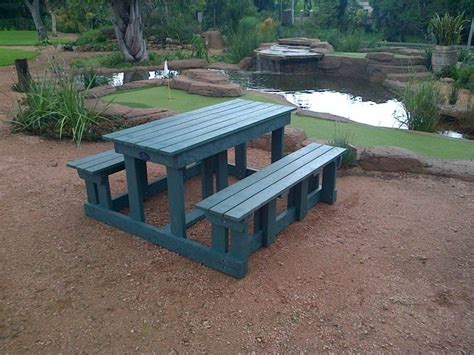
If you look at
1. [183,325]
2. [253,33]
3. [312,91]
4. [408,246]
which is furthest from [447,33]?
[183,325]

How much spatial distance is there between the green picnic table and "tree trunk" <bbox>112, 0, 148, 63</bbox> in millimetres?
8452

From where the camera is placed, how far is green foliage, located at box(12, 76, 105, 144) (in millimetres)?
4770

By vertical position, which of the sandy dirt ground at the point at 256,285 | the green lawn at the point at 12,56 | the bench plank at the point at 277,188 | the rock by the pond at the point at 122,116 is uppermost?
the green lawn at the point at 12,56

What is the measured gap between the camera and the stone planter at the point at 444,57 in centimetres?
899

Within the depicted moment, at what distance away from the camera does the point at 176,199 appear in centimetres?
261

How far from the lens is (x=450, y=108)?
606cm

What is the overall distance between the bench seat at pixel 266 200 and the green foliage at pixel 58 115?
8.73 feet

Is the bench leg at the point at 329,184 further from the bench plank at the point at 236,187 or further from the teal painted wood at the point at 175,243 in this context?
the teal painted wood at the point at 175,243

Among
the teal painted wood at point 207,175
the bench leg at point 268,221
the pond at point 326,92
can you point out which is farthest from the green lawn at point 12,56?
the bench leg at point 268,221

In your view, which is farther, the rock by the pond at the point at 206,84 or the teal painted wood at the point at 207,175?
the rock by the pond at the point at 206,84

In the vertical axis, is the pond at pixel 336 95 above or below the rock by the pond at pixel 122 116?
below

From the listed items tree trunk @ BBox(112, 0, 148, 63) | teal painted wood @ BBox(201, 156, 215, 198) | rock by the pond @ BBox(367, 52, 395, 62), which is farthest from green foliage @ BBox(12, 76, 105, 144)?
rock by the pond @ BBox(367, 52, 395, 62)

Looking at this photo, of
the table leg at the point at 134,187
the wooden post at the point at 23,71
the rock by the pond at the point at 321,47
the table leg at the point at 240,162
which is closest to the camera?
the table leg at the point at 134,187

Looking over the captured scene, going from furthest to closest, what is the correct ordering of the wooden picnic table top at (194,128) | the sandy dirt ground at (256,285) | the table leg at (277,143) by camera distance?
the table leg at (277,143), the wooden picnic table top at (194,128), the sandy dirt ground at (256,285)
